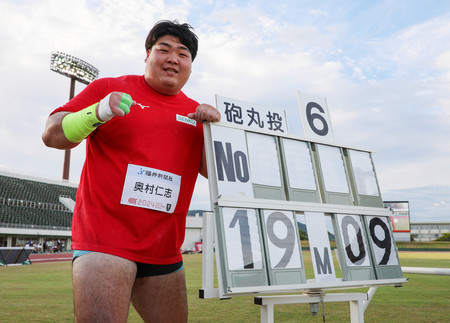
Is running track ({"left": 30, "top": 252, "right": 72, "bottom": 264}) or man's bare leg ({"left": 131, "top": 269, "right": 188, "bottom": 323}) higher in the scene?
running track ({"left": 30, "top": 252, "right": 72, "bottom": 264})

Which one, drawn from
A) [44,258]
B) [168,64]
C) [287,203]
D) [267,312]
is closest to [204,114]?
[168,64]

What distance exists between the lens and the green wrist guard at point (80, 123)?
175 cm

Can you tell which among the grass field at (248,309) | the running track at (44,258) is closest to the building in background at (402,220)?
the running track at (44,258)

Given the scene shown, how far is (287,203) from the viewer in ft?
8.44

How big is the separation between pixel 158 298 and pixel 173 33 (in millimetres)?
1394

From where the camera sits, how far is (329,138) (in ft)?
10.5

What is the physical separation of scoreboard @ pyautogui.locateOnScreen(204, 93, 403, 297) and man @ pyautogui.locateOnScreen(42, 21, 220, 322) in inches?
Answer: 9.8

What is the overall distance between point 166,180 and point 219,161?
0.39m

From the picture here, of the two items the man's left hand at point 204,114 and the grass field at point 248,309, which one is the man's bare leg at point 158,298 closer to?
the man's left hand at point 204,114

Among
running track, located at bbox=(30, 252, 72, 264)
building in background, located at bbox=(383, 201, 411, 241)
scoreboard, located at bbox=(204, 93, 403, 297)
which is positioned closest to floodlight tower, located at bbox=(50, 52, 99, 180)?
running track, located at bbox=(30, 252, 72, 264)

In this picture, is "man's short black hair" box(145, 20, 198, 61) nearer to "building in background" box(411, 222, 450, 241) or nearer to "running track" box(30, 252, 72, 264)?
"running track" box(30, 252, 72, 264)

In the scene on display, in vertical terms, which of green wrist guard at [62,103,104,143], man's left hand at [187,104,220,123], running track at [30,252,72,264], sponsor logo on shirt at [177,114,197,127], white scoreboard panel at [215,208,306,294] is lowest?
white scoreboard panel at [215,208,306,294]

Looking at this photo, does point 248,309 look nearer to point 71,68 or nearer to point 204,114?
point 204,114

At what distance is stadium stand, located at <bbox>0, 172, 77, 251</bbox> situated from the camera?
3600cm
